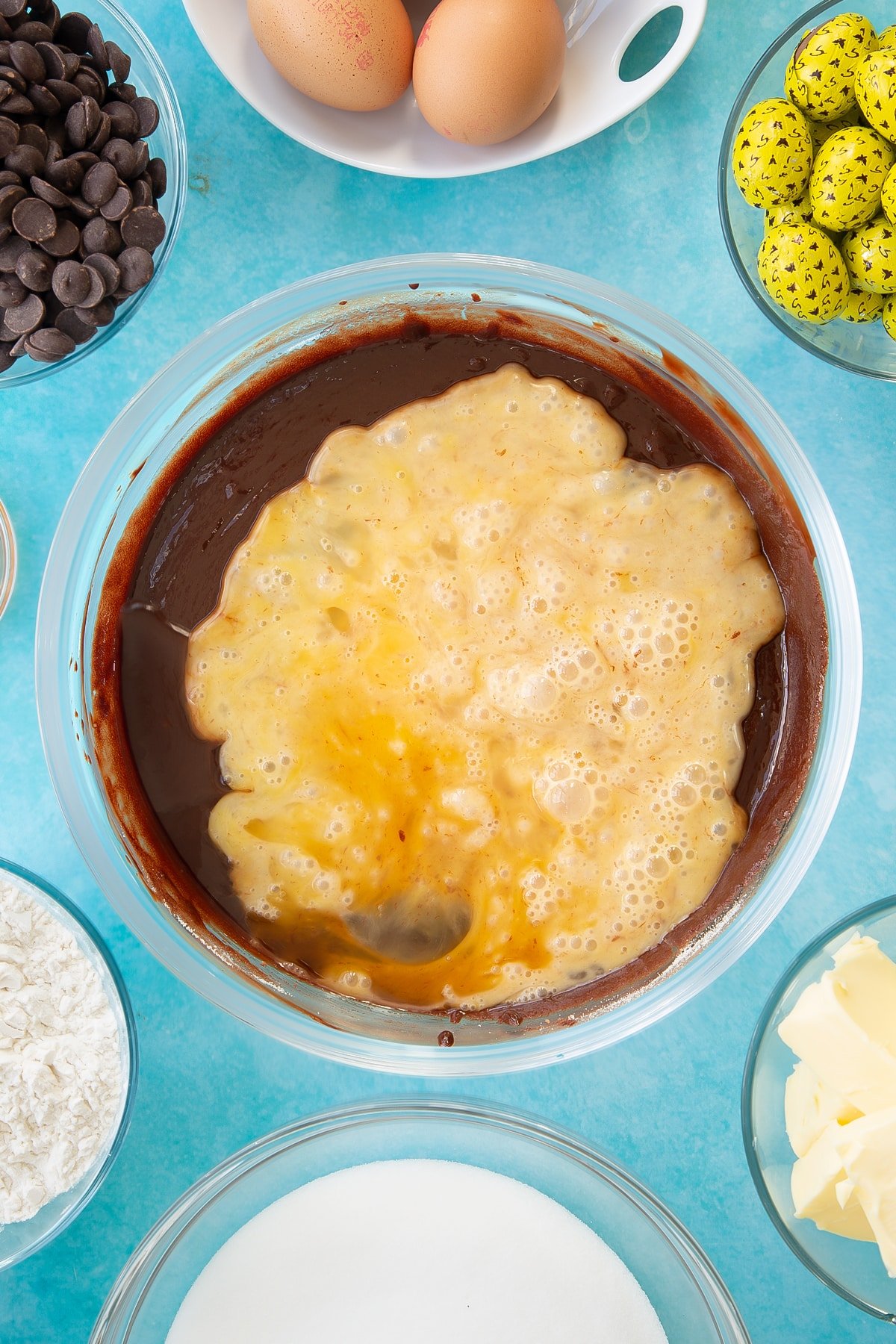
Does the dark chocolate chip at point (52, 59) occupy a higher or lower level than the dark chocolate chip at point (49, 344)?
higher

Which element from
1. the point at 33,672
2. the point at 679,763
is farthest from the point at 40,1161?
the point at 679,763

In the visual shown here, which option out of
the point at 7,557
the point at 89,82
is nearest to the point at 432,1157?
the point at 7,557

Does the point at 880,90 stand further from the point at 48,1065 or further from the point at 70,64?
the point at 48,1065

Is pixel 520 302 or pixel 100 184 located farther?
pixel 520 302

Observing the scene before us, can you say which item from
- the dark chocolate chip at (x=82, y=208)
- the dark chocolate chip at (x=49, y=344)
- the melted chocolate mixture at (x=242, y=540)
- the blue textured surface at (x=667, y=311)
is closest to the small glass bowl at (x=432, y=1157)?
the blue textured surface at (x=667, y=311)

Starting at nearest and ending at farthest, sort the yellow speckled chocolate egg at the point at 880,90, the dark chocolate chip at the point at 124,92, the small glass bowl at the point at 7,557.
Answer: the yellow speckled chocolate egg at the point at 880,90, the dark chocolate chip at the point at 124,92, the small glass bowl at the point at 7,557

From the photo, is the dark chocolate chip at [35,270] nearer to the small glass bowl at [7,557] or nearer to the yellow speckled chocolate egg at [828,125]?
the small glass bowl at [7,557]
